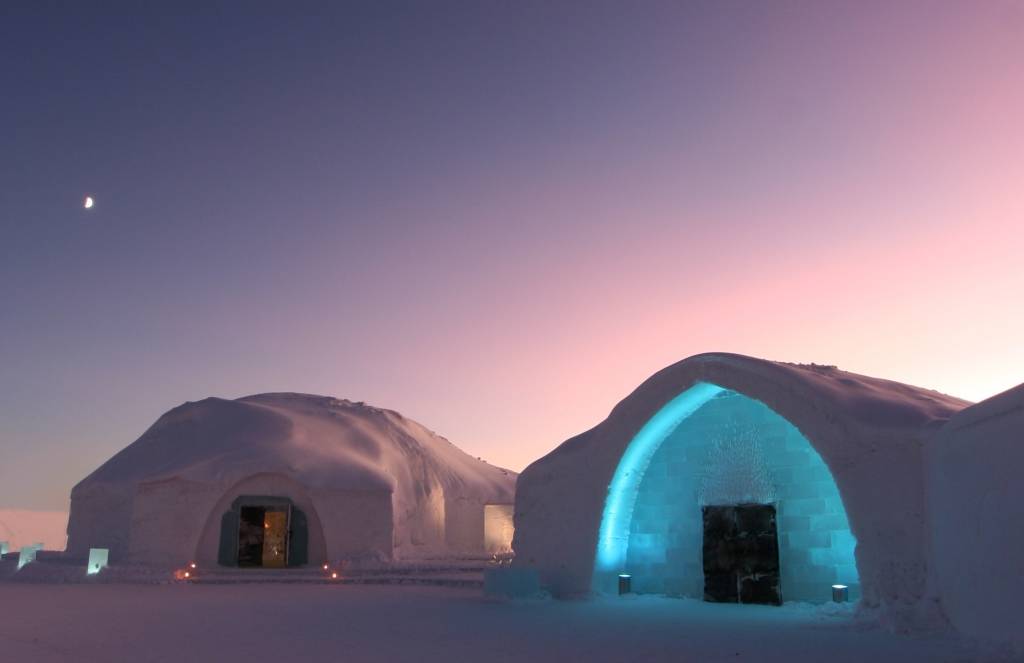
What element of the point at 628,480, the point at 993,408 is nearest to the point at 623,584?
the point at 628,480

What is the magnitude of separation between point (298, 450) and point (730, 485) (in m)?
14.0

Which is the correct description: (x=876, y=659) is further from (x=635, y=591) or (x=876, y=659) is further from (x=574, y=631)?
(x=635, y=591)

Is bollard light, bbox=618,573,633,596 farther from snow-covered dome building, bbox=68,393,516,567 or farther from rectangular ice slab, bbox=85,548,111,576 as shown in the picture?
rectangular ice slab, bbox=85,548,111,576

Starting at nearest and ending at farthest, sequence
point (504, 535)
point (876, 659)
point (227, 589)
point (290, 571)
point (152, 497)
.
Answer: point (876, 659), point (227, 589), point (290, 571), point (152, 497), point (504, 535)

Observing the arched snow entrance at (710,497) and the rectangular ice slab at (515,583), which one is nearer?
the arched snow entrance at (710,497)

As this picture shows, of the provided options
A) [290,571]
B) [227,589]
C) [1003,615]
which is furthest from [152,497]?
[1003,615]

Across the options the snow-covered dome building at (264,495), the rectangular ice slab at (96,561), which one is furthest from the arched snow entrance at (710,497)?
the rectangular ice slab at (96,561)

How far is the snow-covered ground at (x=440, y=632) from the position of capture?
736cm

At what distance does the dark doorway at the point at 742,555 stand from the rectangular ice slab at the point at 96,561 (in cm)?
1479

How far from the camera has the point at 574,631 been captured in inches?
361

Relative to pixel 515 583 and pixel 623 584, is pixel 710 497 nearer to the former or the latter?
pixel 623 584

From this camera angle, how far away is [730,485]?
13.5 meters

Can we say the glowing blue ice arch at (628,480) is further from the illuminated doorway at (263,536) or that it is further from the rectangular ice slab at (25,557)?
the rectangular ice slab at (25,557)

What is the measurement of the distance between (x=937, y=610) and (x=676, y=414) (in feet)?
18.5
